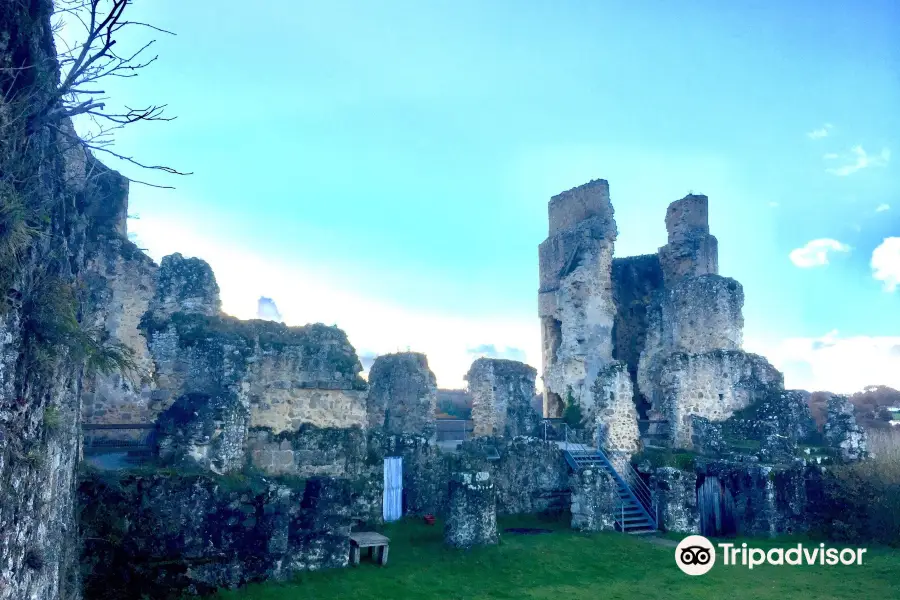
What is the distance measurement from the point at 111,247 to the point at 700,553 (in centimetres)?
1667

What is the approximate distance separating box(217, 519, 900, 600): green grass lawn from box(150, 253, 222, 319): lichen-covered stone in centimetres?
547

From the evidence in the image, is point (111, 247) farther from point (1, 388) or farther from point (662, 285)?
point (662, 285)

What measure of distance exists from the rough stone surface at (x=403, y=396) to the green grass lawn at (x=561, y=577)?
4.26 meters

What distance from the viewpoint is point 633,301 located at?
26.7 meters

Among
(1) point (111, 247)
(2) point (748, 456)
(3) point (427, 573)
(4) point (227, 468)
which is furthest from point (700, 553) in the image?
(1) point (111, 247)

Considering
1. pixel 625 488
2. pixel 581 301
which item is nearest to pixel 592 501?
pixel 625 488

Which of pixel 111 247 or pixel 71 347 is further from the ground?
pixel 111 247

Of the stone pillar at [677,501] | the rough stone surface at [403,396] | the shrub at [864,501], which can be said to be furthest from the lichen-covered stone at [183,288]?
the shrub at [864,501]

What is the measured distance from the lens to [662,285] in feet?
86.8

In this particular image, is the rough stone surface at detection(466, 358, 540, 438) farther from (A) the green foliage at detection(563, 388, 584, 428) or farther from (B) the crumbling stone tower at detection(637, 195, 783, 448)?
(B) the crumbling stone tower at detection(637, 195, 783, 448)

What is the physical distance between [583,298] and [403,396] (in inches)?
315

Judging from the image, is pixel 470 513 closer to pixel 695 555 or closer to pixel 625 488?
pixel 695 555

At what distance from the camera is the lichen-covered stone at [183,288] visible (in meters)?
12.5

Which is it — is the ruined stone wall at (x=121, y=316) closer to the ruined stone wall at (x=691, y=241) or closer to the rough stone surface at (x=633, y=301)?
the rough stone surface at (x=633, y=301)
